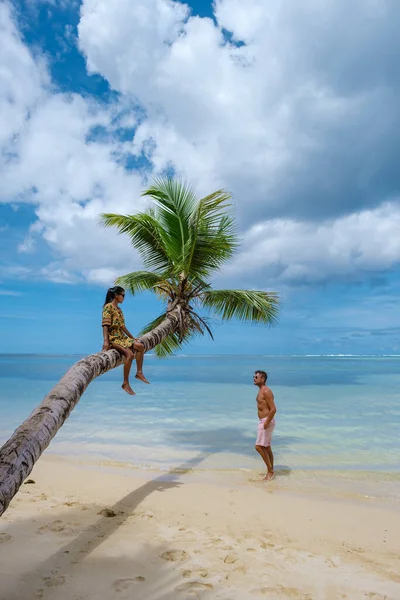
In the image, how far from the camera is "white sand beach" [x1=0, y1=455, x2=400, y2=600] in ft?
12.5

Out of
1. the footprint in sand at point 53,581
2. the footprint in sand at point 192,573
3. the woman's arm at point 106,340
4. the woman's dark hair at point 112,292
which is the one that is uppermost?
the woman's dark hair at point 112,292

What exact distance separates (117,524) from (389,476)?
5642 mm

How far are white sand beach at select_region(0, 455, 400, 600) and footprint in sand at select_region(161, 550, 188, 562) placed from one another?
0.01 meters

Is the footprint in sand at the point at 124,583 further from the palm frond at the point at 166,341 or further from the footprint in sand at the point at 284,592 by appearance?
the palm frond at the point at 166,341

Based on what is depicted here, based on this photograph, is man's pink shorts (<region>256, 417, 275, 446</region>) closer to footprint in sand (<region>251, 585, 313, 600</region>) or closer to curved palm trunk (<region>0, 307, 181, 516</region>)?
curved palm trunk (<region>0, 307, 181, 516</region>)

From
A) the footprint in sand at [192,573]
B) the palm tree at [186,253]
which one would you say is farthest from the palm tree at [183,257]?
the footprint in sand at [192,573]

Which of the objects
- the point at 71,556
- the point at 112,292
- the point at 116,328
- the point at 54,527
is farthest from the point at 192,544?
the point at 112,292

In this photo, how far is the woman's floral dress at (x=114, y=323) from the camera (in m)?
5.64

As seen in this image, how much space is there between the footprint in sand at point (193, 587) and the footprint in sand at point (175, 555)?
496 mm

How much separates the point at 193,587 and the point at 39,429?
1955mm

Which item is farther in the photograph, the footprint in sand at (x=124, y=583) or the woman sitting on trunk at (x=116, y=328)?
the woman sitting on trunk at (x=116, y=328)

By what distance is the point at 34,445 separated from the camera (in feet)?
10.4

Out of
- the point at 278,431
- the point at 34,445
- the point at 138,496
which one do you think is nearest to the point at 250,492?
the point at 138,496

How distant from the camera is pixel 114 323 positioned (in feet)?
18.6
